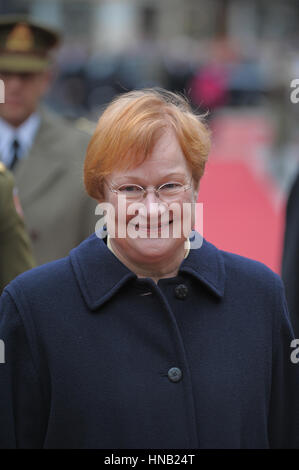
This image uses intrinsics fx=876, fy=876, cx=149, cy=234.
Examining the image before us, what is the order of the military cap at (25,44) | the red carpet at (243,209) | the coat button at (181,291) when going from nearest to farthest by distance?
the coat button at (181,291) < the military cap at (25,44) < the red carpet at (243,209)

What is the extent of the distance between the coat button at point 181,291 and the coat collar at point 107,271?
0.04 meters

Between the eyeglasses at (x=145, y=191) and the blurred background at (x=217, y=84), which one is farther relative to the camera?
the blurred background at (x=217, y=84)

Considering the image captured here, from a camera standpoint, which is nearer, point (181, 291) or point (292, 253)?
point (181, 291)

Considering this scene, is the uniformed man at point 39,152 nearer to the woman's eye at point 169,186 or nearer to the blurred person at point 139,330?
the blurred person at point 139,330

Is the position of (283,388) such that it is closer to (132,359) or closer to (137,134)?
(132,359)

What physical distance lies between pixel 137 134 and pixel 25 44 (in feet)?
7.71

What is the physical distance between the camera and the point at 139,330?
232 centimetres

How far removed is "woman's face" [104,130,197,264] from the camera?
7.43 ft

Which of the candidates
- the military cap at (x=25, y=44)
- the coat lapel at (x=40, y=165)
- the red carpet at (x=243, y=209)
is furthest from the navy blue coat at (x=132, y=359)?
the red carpet at (x=243, y=209)

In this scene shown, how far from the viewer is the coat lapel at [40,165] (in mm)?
3959

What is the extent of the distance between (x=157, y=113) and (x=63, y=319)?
59 centimetres

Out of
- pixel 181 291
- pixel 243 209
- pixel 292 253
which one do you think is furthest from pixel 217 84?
pixel 181 291

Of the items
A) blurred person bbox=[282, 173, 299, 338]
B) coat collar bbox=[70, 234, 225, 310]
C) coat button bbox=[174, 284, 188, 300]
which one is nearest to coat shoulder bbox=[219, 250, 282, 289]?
coat collar bbox=[70, 234, 225, 310]

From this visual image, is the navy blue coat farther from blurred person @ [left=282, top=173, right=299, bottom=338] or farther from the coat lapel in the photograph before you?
the coat lapel
